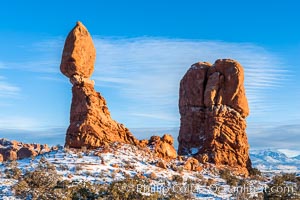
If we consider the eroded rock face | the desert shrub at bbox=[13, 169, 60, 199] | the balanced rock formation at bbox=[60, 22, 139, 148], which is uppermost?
the balanced rock formation at bbox=[60, 22, 139, 148]

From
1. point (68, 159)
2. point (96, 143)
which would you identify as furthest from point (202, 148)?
point (68, 159)

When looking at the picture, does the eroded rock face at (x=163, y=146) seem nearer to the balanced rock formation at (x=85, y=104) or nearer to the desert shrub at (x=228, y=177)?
the balanced rock formation at (x=85, y=104)

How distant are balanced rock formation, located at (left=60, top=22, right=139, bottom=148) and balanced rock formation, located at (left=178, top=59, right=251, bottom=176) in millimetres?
9687

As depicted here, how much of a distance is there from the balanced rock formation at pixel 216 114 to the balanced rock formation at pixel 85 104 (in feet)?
31.8

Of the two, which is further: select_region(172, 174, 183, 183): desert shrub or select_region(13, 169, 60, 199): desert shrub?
select_region(172, 174, 183, 183): desert shrub

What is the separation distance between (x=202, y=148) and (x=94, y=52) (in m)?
15.8

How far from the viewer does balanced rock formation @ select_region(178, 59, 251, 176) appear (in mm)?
49781

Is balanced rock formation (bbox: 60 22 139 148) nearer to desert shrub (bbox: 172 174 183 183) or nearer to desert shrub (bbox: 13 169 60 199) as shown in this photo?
desert shrub (bbox: 172 174 183 183)

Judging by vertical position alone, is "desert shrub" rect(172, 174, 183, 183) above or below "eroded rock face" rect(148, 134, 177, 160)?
below

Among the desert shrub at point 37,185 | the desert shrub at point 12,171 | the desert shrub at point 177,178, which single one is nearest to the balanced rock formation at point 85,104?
the desert shrub at point 12,171

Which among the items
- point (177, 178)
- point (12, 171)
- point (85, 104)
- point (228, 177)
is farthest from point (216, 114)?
point (12, 171)

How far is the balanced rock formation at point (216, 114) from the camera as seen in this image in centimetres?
4978

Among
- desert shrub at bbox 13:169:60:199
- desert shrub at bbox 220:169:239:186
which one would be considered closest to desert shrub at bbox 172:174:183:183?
desert shrub at bbox 220:169:239:186

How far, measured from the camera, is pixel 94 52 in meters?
44.6
